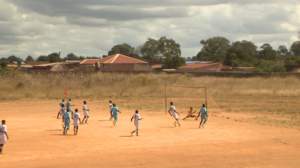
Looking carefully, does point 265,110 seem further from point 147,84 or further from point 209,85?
point 147,84

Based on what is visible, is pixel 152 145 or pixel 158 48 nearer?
pixel 152 145

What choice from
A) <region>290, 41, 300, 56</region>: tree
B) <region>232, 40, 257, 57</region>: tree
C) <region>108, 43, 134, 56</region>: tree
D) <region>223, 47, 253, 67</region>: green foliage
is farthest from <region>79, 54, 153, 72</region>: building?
<region>290, 41, 300, 56</region>: tree

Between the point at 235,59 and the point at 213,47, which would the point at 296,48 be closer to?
the point at 213,47

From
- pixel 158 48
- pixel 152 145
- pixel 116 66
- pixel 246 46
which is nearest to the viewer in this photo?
pixel 152 145

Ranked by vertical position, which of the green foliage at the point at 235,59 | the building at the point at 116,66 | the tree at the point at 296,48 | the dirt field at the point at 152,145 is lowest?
the dirt field at the point at 152,145

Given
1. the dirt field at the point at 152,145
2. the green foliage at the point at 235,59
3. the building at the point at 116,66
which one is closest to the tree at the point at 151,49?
the green foliage at the point at 235,59

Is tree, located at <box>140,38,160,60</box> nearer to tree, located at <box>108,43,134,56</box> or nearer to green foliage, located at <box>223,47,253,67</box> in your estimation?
tree, located at <box>108,43,134,56</box>

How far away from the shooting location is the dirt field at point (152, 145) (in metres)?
13.2

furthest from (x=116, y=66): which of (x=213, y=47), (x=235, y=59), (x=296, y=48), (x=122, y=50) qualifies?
(x=296, y=48)

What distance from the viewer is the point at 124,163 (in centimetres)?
1297

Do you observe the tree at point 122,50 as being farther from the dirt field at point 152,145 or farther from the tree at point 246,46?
the dirt field at point 152,145

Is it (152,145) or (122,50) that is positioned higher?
(122,50)

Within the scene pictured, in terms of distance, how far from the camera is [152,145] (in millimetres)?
16531

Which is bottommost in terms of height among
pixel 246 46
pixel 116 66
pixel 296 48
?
pixel 116 66
